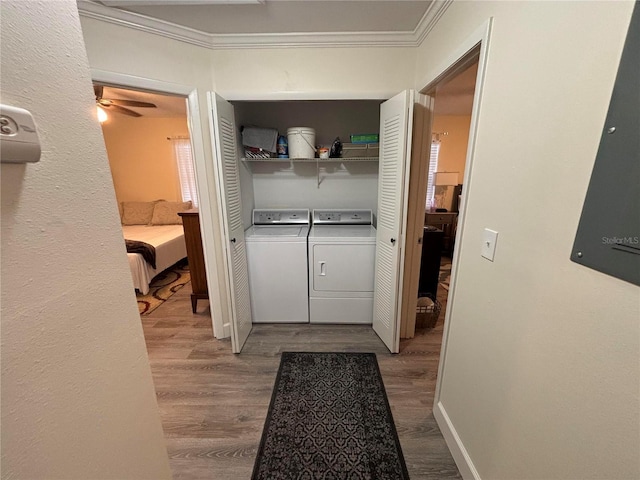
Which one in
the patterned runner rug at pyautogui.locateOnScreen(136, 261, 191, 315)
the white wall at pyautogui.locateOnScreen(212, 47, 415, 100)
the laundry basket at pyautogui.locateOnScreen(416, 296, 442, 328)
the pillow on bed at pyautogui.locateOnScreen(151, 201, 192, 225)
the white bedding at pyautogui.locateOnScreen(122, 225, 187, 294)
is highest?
the white wall at pyautogui.locateOnScreen(212, 47, 415, 100)

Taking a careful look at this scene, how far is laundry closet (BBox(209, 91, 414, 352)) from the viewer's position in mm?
1782

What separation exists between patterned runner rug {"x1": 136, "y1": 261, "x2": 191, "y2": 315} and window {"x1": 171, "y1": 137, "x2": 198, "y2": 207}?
48.0 inches

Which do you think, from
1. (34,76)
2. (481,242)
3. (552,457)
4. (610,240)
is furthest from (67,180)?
(552,457)

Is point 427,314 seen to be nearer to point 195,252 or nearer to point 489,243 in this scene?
point 489,243

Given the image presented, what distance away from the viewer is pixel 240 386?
178cm

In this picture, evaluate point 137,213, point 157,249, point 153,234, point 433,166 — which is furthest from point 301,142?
point 137,213

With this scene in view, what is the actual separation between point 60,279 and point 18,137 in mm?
281

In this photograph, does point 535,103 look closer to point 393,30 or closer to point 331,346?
point 393,30

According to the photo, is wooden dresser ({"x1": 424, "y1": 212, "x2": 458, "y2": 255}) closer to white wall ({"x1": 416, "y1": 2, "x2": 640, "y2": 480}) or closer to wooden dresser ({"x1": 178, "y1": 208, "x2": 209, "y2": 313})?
white wall ({"x1": 416, "y1": 2, "x2": 640, "y2": 480})

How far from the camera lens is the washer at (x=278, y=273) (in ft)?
7.48

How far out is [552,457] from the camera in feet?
2.54

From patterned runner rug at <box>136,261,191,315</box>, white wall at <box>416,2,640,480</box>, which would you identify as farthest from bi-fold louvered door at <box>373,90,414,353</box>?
patterned runner rug at <box>136,261,191,315</box>

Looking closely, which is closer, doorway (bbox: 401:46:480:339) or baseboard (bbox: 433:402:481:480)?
baseboard (bbox: 433:402:481:480)

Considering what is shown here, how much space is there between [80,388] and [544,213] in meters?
1.33
